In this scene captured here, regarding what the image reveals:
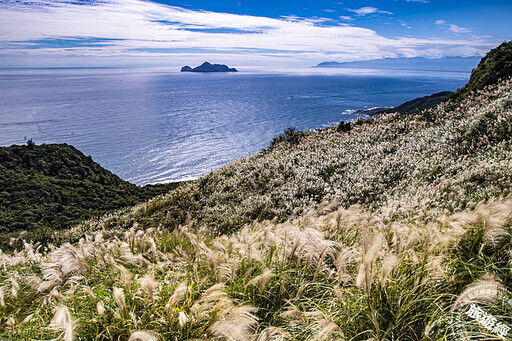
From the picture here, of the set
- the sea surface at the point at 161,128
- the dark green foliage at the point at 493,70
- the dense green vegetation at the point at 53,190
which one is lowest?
the dense green vegetation at the point at 53,190

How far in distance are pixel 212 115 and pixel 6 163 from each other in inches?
2816

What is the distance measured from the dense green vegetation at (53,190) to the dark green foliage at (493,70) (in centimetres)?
3769

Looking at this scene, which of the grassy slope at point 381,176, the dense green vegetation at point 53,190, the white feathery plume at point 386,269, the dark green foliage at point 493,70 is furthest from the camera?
the dense green vegetation at point 53,190

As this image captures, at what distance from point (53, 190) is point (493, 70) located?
53.5m

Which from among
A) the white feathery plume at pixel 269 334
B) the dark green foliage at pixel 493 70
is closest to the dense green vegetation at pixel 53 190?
the white feathery plume at pixel 269 334

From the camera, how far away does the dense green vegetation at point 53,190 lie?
32.7m

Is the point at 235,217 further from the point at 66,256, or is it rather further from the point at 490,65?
the point at 490,65

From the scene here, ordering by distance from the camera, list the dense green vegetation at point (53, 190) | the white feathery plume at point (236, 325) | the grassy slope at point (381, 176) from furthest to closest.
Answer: the dense green vegetation at point (53, 190) → the grassy slope at point (381, 176) → the white feathery plume at point (236, 325)

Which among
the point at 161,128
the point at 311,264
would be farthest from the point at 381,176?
the point at 161,128

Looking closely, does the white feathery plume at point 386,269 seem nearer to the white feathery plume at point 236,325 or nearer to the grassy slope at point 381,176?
the white feathery plume at point 236,325

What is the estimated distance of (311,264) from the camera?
10.9ft

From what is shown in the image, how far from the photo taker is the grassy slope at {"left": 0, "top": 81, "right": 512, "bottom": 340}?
230 centimetres

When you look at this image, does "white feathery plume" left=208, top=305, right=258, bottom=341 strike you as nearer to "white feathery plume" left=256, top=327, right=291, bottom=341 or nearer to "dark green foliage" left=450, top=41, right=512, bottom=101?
"white feathery plume" left=256, top=327, right=291, bottom=341

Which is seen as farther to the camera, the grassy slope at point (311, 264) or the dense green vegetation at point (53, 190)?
the dense green vegetation at point (53, 190)
